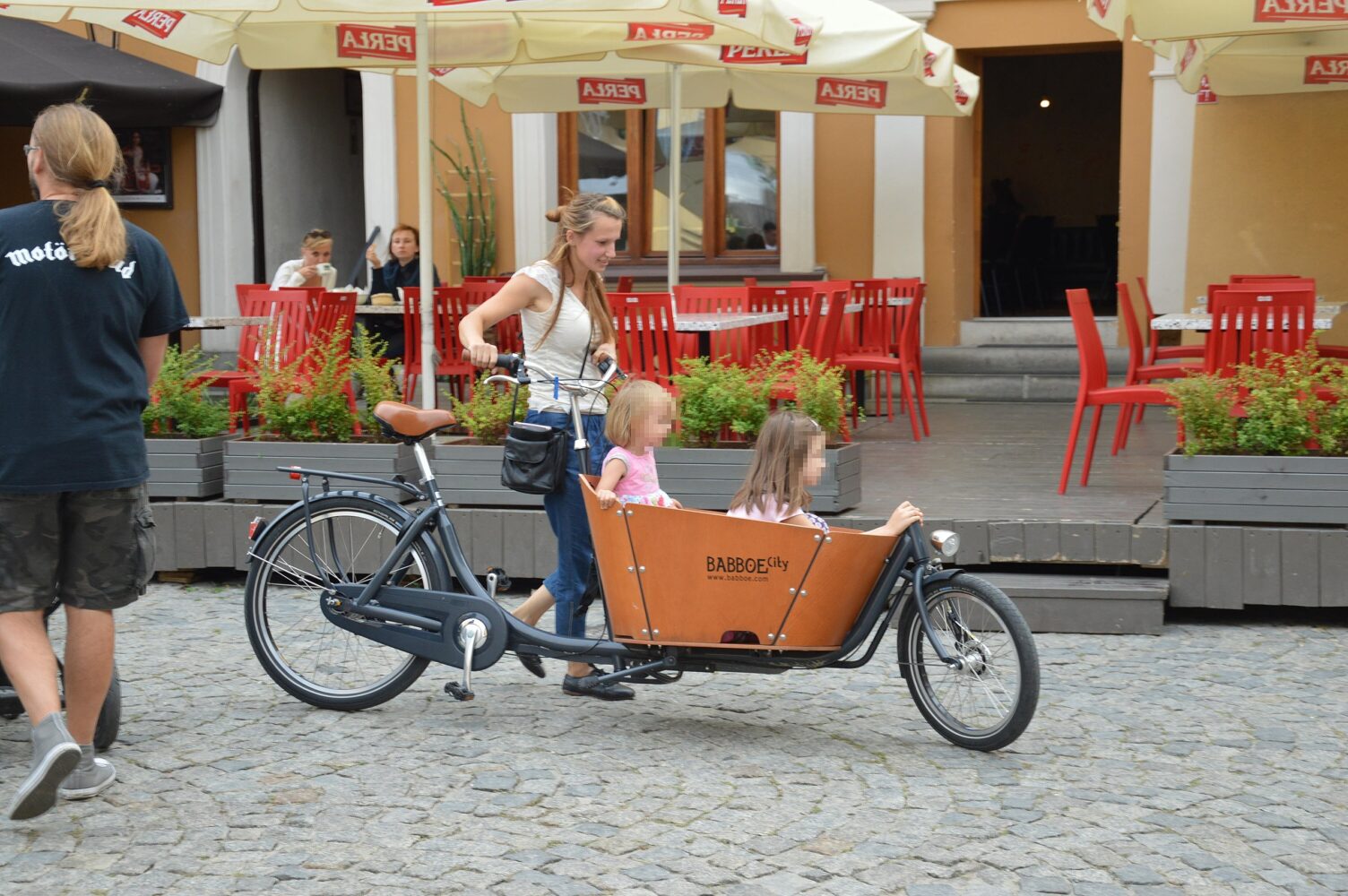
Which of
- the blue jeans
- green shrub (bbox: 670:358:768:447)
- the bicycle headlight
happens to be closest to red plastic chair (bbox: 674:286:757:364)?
green shrub (bbox: 670:358:768:447)

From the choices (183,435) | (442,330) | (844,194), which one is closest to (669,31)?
(442,330)

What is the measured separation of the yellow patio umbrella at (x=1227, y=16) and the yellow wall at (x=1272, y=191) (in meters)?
4.45

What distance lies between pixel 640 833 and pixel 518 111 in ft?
27.7

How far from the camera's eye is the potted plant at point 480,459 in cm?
696

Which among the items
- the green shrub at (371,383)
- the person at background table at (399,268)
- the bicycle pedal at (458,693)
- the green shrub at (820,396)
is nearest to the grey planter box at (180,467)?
the green shrub at (371,383)

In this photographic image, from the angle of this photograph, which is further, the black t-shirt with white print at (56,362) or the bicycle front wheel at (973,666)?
the bicycle front wheel at (973,666)

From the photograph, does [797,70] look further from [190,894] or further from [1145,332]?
[190,894]

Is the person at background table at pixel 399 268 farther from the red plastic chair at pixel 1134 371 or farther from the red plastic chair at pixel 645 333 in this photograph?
the red plastic chair at pixel 1134 371

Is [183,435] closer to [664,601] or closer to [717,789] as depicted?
[664,601]

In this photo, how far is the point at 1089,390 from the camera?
7613 millimetres

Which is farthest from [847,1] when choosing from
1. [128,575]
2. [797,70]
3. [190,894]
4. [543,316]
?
[190,894]

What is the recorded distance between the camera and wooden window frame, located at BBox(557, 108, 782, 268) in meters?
14.0

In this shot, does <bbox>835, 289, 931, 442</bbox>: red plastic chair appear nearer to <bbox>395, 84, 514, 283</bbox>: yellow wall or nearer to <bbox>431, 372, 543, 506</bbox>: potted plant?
<bbox>431, 372, 543, 506</bbox>: potted plant

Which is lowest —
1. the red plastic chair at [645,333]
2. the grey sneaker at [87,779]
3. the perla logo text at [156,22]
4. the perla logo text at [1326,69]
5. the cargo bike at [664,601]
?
the grey sneaker at [87,779]
